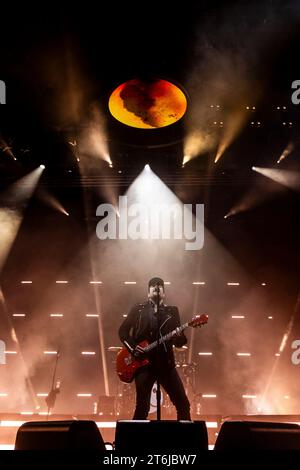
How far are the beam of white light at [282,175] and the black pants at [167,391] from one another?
4.85 meters

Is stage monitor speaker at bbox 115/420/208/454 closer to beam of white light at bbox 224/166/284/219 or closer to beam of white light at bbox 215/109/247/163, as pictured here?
beam of white light at bbox 215/109/247/163

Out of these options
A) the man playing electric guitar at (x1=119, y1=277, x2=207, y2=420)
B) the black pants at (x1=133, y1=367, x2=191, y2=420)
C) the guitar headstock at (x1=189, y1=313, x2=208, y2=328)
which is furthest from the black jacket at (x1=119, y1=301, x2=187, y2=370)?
the guitar headstock at (x1=189, y1=313, x2=208, y2=328)

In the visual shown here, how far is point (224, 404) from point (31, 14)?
7.71m

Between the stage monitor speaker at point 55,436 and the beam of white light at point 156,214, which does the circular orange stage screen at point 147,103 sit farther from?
the stage monitor speaker at point 55,436

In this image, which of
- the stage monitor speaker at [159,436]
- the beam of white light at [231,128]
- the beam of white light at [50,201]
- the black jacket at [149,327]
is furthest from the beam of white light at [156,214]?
the stage monitor speaker at [159,436]

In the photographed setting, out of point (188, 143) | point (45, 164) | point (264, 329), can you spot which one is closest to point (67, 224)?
point (45, 164)

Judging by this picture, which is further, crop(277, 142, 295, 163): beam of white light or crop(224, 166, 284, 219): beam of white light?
crop(224, 166, 284, 219): beam of white light

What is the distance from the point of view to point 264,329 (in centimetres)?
863

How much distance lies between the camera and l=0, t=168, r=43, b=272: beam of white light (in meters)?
7.93

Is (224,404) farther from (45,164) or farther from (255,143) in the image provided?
(45,164)

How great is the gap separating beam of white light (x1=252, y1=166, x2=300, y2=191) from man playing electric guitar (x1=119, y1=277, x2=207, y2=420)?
4.20 metres

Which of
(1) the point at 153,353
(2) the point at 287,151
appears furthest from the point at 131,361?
(2) the point at 287,151

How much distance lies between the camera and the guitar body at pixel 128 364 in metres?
4.19

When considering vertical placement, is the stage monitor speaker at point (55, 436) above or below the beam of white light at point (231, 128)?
below
